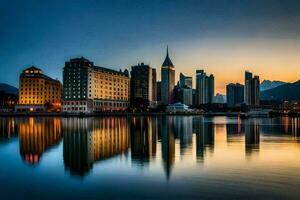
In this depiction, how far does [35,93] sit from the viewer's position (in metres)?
179

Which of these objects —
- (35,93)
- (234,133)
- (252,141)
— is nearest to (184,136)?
(252,141)

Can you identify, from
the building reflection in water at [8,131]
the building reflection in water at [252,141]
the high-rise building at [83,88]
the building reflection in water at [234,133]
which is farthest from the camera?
the high-rise building at [83,88]

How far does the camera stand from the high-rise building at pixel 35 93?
176 metres

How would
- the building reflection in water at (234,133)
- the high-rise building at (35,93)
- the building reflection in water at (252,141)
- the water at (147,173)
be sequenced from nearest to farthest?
the water at (147,173) → the building reflection in water at (252,141) → the building reflection in water at (234,133) → the high-rise building at (35,93)

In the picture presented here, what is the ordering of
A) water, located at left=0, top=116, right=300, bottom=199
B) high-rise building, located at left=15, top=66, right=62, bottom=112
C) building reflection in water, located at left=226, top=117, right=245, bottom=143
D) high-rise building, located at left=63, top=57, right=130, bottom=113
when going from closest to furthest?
water, located at left=0, top=116, right=300, bottom=199
building reflection in water, located at left=226, top=117, right=245, bottom=143
high-rise building, located at left=63, top=57, right=130, bottom=113
high-rise building, located at left=15, top=66, right=62, bottom=112

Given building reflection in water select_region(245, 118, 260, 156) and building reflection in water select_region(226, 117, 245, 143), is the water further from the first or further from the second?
building reflection in water select_region(226, 117, 245, 143)

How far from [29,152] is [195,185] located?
17.4 metres

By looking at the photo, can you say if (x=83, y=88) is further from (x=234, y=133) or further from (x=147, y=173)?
(x=147, y=173)

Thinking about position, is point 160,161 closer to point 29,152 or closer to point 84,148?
point 84,148

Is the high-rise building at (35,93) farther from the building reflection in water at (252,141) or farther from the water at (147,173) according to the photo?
the water at (147,173)

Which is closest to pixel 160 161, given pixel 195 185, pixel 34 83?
pixel 195 185

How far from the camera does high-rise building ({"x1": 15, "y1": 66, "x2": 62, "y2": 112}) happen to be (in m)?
176

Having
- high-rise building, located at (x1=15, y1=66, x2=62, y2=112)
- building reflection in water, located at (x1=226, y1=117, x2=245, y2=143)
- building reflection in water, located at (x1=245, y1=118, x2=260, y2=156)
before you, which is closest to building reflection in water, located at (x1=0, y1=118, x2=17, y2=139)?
building reflection in water, located at (x1=226, y1=117, x2=245, y2=143)

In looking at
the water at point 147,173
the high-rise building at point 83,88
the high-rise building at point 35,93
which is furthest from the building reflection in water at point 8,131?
the high-rise building at point 35,93
